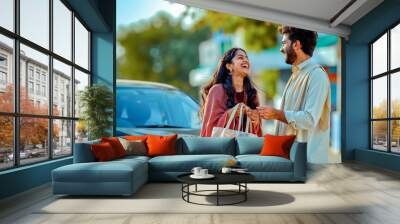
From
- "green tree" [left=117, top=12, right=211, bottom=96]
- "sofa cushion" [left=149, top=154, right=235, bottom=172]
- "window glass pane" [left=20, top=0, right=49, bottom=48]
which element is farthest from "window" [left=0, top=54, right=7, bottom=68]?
"green tree" [left=117, top=12, right=211, bottom=96]

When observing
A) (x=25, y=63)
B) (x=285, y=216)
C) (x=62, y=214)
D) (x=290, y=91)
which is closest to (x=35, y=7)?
(x=25, y=63)

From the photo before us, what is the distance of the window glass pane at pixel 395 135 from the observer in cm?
793

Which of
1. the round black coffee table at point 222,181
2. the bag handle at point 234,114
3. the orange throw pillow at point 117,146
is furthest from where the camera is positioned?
the bag handle at point 234,114

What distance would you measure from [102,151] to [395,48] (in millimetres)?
6249

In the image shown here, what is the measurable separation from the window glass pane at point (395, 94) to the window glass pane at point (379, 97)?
336 mm

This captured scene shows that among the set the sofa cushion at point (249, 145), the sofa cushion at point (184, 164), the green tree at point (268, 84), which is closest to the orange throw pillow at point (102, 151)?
the sofa cushion at point (184, 164)

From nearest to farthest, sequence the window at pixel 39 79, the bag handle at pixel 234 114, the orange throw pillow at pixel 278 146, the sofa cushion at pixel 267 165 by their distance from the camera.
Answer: the window at pixel 39 79, the sofa cushion at pixel 267 165, the orange throw pillow at pixel 278 146, the bag handle at pixel 234 114

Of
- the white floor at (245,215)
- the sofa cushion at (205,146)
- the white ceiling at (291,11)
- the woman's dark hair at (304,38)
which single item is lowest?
the white floor at (245,215)

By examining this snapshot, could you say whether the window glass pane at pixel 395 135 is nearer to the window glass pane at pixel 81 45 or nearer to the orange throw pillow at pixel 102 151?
the orange throw pillow at pixel 102 151

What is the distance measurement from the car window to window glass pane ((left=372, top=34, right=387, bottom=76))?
4.22 meters

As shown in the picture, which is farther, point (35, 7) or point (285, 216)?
point (35, 7)

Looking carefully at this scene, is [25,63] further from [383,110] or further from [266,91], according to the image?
[383,110]

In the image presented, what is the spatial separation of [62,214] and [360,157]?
7.27m

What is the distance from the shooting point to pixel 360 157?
924cm
